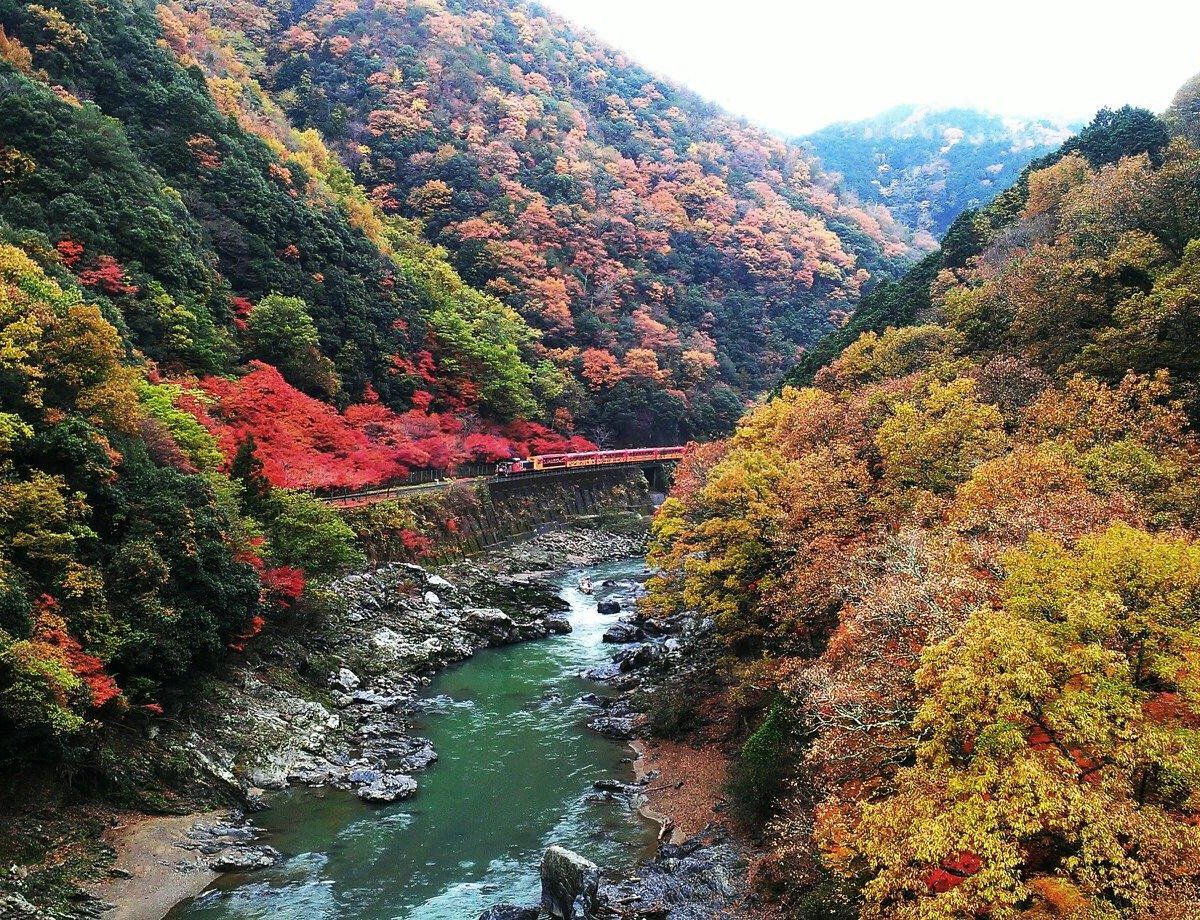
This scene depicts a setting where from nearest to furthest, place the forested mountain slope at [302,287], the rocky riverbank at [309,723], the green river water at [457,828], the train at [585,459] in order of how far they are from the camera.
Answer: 1. the green river water at [457,828]
2. the rocky riverbank at [309,723]
3. the forested mountain slope at [302,287]
4. the train at [585,459]

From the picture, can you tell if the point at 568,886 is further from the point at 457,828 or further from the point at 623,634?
the point at 623,634

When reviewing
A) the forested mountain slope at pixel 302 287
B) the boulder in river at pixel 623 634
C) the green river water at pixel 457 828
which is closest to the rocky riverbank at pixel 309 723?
the green river water at pixel 457 828

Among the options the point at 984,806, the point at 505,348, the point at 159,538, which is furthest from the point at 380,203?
the point at 984,806

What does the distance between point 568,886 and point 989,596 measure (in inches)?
389

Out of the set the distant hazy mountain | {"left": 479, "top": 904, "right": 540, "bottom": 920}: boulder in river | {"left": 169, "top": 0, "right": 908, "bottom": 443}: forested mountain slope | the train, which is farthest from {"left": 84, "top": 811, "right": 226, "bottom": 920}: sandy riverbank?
the distant hazy mountain

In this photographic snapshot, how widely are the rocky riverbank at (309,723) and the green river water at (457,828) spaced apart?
71cm

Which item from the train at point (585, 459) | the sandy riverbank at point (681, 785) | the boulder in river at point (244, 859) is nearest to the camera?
the boulder in river at point (244, 859)

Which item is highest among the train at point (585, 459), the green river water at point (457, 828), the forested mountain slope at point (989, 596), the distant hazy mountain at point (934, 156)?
the distant hazy mountain at point (934, 156)

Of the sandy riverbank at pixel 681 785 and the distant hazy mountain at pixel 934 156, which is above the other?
the distant hazy mountain at pixel 934 156

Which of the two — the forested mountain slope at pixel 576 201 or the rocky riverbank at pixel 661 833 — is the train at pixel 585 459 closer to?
the forested mountain slope at pixel 576 201

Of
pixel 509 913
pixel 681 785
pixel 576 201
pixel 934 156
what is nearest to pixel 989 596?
pixel 509 913

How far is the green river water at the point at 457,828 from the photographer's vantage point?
16016 mm

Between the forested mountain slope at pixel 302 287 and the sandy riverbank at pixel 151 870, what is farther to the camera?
the forested mountain slope at pixel 302 287

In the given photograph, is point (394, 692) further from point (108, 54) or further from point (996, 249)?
point (108, 54)
